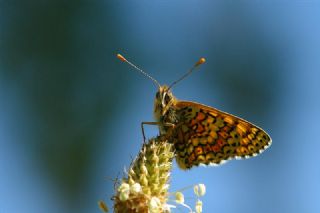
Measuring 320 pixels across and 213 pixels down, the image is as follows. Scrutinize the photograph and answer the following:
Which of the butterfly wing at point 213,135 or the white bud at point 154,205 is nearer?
the white bud at point 154,205

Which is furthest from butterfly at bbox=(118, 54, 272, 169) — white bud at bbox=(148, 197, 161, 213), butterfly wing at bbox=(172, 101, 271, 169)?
white bud at bbox=(148, 197, 161, 213)

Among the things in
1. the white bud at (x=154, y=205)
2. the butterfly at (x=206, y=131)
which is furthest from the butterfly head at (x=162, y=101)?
the white bud at (x=154, y=205)

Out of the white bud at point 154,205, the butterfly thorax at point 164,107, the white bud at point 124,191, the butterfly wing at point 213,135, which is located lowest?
the white bud at point 154,205

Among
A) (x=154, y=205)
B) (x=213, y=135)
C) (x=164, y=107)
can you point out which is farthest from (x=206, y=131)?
(x=154, y=205)

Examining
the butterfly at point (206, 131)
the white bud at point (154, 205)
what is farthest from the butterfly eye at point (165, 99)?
the white bud at point (154, 205)

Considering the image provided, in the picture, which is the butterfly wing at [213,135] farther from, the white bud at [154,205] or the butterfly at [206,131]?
the white bud at [154,205]

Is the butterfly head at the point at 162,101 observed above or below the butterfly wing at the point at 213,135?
above
